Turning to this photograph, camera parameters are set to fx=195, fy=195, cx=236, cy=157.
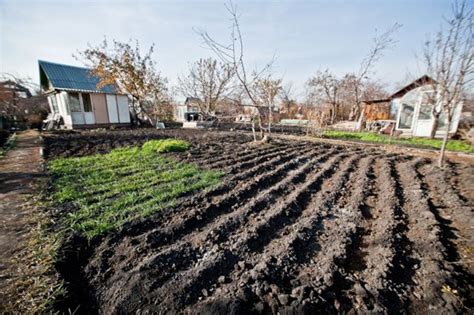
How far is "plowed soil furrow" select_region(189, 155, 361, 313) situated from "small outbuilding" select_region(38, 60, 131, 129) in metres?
15.4

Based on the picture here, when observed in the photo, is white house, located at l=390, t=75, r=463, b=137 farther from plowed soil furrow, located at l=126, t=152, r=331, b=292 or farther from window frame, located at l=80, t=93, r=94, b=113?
window frame, located at l=80, t=93, r=94, b=113

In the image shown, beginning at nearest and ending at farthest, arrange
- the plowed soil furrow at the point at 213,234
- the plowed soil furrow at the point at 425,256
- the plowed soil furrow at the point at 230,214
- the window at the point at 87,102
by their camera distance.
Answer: the plowed soil furrow at the point at 425,256 < the plowed soil furrow at the point at 213,234 < the plowed soil furrow at the point at 230,214 < the window at the point at 87,102

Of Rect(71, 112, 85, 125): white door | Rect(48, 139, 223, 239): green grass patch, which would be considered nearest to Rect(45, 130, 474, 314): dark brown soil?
Rect(48, 139, 223, 239): green grass patch

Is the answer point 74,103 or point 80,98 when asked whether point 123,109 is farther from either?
point 74,103

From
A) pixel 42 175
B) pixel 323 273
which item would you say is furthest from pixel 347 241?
pixel 42 175

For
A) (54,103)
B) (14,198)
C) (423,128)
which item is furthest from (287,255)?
(54,103)

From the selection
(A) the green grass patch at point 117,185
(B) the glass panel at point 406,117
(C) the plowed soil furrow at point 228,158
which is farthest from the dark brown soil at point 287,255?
(B) the glass panel at point 406,117

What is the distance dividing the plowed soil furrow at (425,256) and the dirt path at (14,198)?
3.29 metres

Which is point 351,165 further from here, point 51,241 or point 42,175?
point 42,175

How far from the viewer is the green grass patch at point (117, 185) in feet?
8.32

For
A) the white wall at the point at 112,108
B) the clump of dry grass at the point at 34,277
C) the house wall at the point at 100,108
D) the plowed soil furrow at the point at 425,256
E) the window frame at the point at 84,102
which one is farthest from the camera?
the white wall at the point at 112,108

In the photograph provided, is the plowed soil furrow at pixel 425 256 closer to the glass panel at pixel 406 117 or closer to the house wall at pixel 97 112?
the glass panel at pixel 406 117

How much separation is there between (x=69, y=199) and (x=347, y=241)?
3.95 meters

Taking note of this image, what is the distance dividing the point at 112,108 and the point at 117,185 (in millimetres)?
13456
